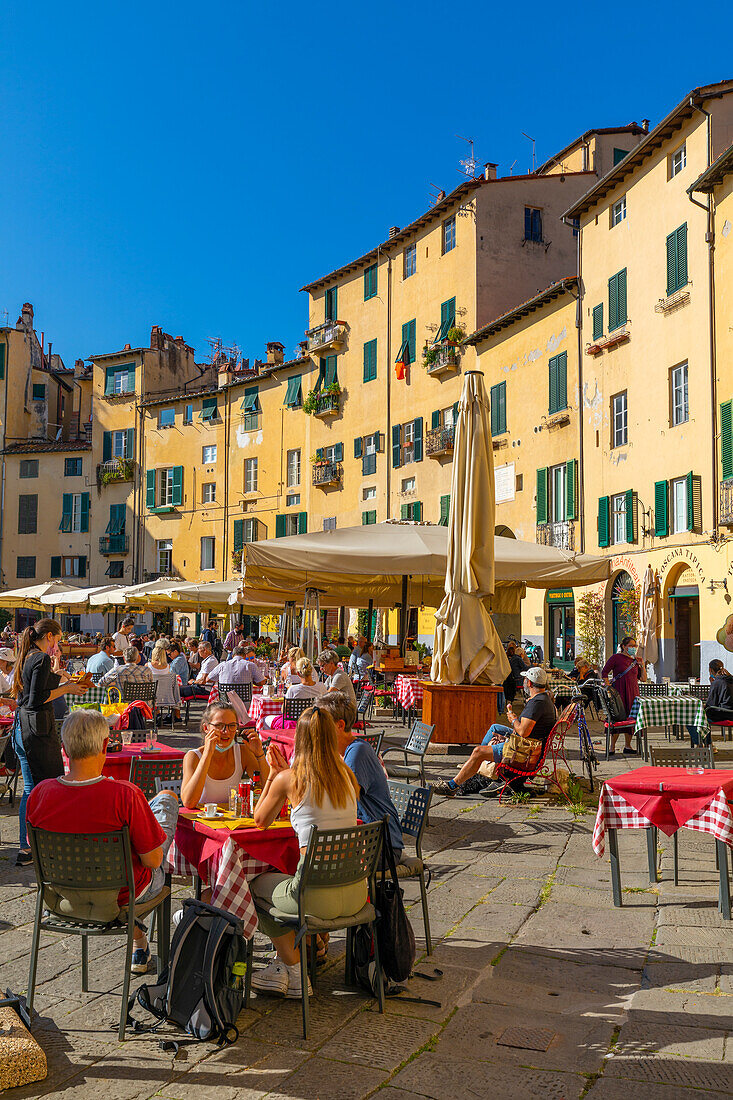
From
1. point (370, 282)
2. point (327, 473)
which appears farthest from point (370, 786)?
point (370, 282)

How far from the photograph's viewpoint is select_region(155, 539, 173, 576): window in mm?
43062

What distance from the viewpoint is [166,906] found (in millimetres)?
4699

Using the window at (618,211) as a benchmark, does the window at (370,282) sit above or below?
above

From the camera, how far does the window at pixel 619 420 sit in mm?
22906

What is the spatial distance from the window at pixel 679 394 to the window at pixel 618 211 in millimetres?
5092

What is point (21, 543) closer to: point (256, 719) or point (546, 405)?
point (546, 405)

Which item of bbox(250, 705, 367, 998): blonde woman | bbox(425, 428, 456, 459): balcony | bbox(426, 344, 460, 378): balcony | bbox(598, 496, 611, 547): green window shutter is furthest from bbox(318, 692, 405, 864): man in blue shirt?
bbox(426, 344, 460, 378): balcony

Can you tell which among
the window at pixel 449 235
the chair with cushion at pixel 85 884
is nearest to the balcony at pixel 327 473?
the window at pixel 449 235

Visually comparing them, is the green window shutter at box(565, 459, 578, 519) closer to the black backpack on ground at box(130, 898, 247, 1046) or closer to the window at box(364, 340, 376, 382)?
the window at box(364, 340, 376, 382)

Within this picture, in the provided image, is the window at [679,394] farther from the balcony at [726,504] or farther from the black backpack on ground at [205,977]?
the black backpack on ground at [205,977]

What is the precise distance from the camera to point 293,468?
3888cm

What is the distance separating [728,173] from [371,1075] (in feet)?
64.0

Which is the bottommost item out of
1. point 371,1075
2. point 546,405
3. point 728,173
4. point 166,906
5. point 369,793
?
point 371,1075

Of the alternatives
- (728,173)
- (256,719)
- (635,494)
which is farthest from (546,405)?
(256,719)
